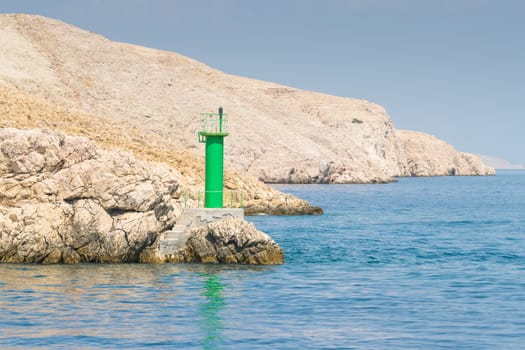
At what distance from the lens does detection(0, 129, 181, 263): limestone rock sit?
2794cm

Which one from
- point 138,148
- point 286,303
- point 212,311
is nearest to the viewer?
point 212,311

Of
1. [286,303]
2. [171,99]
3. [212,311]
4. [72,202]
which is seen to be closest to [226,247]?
[72,202]

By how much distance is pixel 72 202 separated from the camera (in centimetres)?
2864

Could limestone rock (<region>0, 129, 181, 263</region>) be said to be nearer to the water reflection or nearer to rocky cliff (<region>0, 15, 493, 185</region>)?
the water reflection

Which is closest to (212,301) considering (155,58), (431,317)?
(431,317)

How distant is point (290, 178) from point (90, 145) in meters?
85.3

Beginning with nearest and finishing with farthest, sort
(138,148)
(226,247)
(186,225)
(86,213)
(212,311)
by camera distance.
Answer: (212,311)
(86,213)
(226,247)
(186,225)
(138,148)

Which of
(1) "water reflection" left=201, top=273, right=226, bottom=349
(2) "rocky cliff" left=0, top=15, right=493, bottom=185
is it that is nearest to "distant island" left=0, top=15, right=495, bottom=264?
(2) "rocky cliff" left=0, top=15, right=493, bottom=185

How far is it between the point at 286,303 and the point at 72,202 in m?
9.63

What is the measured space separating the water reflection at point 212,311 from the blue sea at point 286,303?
0.03 m

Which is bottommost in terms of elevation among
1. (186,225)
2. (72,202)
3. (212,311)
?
(212,311)

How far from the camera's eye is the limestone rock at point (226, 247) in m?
28.2

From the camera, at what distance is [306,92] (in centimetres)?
19512

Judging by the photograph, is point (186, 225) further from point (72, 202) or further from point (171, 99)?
point (171, 99)
